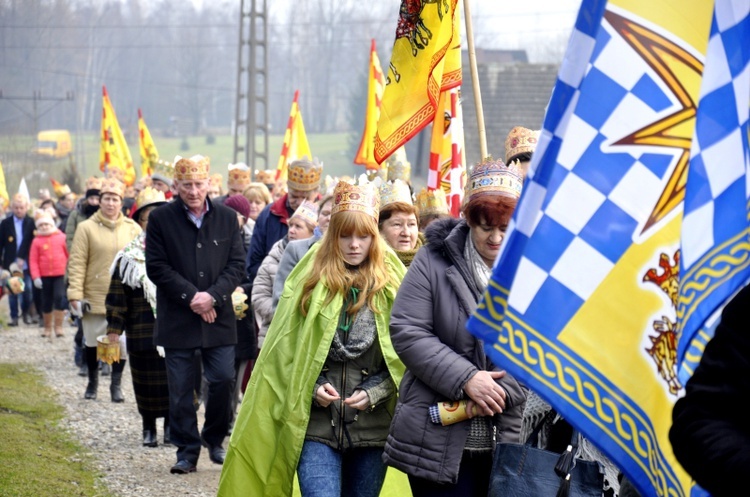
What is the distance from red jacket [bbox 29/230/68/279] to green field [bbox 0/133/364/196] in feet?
83.2

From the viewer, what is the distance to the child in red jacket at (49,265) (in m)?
19.3

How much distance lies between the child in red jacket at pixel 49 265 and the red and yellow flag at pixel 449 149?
11.0 m

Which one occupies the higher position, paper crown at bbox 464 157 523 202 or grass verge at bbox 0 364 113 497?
paper crown at bbox 464 157 523 202

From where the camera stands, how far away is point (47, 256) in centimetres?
1936

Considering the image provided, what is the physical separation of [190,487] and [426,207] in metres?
2.38

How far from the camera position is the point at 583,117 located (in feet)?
10.2

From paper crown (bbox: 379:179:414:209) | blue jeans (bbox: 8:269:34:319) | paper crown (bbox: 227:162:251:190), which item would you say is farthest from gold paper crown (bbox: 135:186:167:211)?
blue jeans (bbox: 8:269:34:319)

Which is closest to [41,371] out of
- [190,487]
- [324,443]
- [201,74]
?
[190,487]

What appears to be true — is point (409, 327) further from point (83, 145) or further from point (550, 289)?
point (83, 145)

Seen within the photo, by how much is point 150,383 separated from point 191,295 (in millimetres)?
1614

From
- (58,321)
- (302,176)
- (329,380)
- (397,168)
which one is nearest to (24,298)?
(58,321)

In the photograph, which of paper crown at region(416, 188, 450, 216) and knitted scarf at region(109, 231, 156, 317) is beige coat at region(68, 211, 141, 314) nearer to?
knitted scarf at region(109, 231, 156, 317)

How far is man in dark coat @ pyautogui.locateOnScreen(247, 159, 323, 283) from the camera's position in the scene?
10.0 m

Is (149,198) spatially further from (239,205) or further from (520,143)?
(520,143)
